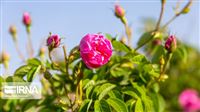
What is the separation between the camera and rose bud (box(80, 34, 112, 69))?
3.32 ft

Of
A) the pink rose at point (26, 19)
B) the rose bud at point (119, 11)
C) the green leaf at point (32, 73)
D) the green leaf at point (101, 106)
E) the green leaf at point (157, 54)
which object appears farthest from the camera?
the pink rose at point (26, 19)

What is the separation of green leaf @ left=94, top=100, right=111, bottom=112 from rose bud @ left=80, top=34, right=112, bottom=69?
3.4 inches

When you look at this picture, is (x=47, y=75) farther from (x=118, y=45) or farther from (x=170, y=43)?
(x=170, y=43)

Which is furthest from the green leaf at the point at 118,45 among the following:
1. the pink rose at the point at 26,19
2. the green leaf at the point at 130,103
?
the pink rose at the point at 26,19

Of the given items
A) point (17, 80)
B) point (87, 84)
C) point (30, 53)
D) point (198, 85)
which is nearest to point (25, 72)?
point (17, 80)

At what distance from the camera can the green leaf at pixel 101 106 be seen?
0.98 m

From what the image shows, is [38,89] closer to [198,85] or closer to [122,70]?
[122,70]

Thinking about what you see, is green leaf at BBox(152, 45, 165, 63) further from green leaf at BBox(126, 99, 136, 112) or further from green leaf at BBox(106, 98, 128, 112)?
green leaf at BBox(106, 98, 128, 112)

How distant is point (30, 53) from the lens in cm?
165

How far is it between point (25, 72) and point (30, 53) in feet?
1.69

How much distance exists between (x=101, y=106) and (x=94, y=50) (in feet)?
0.42

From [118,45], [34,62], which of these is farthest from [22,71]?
[118,45]

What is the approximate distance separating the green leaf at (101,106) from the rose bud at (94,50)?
0.09 m

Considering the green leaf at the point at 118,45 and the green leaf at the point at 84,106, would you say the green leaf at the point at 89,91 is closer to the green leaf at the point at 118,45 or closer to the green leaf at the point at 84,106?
the green leaf at the point at 84,106
